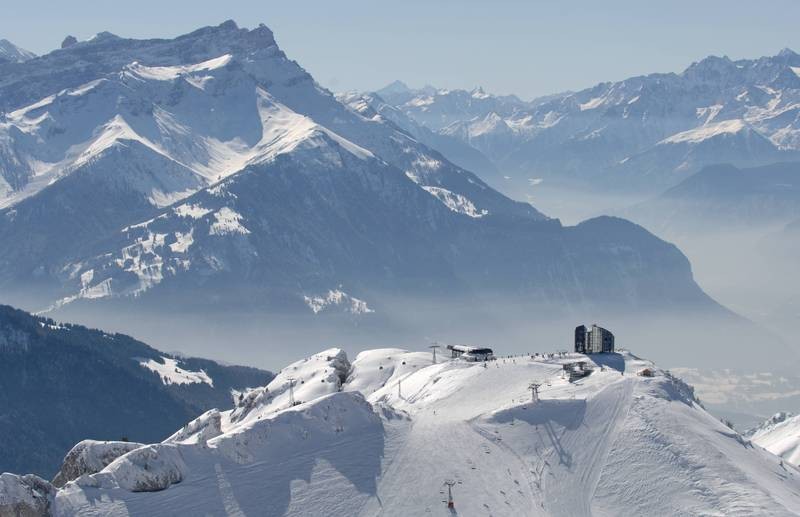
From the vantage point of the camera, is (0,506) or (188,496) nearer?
(0,506)

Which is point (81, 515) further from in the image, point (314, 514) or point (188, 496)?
point (314, 514)

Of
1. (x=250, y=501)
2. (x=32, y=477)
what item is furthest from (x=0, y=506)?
(x=250, y=501)

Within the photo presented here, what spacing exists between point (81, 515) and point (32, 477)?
23.2ft

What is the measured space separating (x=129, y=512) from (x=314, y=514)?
2247cm

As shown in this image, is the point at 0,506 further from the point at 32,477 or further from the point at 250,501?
the point at 250,501

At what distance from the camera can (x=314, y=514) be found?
198875mm

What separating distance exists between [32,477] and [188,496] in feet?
63.7

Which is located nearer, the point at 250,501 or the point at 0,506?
the point at 0,506

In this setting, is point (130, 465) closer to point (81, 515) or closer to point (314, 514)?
point (81, 515)

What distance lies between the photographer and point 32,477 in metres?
188

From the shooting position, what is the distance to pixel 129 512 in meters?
191

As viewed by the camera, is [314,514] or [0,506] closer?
[0,506]

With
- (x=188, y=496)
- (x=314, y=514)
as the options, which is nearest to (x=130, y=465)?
(x=188, y=496)

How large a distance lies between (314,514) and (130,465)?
22.9m
